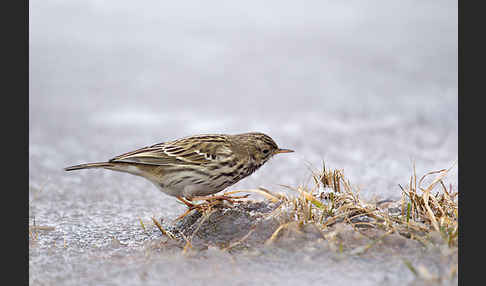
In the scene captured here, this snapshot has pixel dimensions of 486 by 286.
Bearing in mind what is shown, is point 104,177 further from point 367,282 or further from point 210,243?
point 367,282

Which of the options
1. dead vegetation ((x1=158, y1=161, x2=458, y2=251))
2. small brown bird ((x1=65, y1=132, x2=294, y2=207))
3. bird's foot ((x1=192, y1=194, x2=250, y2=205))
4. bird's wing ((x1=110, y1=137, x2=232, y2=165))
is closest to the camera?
dead vegetation ((x1=158, y1=161, x2=458, y2=251))

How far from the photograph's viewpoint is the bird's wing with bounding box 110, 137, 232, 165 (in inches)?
226

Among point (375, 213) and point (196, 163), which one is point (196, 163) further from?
point (375, 213)

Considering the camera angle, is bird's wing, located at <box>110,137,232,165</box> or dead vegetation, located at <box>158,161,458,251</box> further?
bird's wing, located at <box>110,137,232,165</box>

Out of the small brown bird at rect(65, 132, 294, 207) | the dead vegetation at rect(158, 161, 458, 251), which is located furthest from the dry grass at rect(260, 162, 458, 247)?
the small brown bird at rect(65, 132, 294, 207)

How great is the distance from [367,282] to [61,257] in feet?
8.34

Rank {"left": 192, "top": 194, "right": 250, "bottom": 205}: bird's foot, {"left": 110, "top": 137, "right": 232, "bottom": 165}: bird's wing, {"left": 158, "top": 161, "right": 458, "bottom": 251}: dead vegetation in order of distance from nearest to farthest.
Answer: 1. {"left": 158, "top": 161, "right": 458, "bottom": 251}: dead vegetation
2. {"left": 192, "top": 194, "right": 250, "bottom": 205}: bird's foot
3. {"left": 110, "top": 137, "right": 232, "bottom": 165}: bird's wing

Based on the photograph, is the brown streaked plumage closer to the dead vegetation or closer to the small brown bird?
the small brown bird

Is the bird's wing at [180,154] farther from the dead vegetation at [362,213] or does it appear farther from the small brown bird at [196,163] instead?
the dead vegetation at [362,213]

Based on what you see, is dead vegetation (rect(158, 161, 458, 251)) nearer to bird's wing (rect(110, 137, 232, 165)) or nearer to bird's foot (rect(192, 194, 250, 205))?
bird's foot (rect(192, 194, 250, 205))

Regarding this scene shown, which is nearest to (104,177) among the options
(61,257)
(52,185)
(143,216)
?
(52,185)

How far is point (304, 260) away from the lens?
402 cm

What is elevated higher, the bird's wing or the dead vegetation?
the bird's wing

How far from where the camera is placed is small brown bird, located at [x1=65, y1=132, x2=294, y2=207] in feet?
18.4
